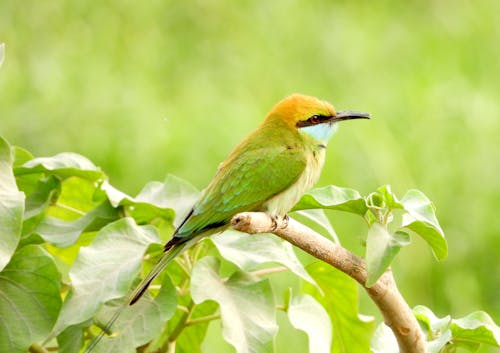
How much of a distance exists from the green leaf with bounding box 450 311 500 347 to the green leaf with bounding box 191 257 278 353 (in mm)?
267

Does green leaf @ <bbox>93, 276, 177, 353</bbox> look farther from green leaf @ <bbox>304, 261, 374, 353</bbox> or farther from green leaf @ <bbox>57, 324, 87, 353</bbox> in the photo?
green leaf @ <bbox>304, 261, 374, 353</bbox>

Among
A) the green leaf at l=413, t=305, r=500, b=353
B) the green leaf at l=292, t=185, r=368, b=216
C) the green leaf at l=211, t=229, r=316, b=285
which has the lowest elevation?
the green leaf at l=413, t=305, r=500, b=353

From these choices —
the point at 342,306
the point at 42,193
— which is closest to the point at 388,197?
the point at 342,306

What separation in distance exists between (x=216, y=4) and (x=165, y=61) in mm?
571

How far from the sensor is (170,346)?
65.7 inches

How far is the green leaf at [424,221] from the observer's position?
1463 millimetres

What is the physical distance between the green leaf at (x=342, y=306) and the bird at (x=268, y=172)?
126 mm

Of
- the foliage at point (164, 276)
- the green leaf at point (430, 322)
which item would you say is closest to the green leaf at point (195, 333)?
the foliage at point (164, 276)

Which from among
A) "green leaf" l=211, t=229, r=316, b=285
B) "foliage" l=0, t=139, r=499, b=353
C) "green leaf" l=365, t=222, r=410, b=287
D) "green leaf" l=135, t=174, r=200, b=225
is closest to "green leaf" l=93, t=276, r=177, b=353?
"foliage" l=0, t=139, r=499, b=353

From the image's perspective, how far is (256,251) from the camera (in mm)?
1667

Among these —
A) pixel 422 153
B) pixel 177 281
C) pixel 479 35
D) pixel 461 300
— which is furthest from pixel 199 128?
pixel 177 281

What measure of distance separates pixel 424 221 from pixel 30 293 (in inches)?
23.4

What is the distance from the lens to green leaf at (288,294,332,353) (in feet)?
5.44

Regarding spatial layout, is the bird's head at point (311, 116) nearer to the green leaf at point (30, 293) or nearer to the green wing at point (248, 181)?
the green wing at point (248, 181)
